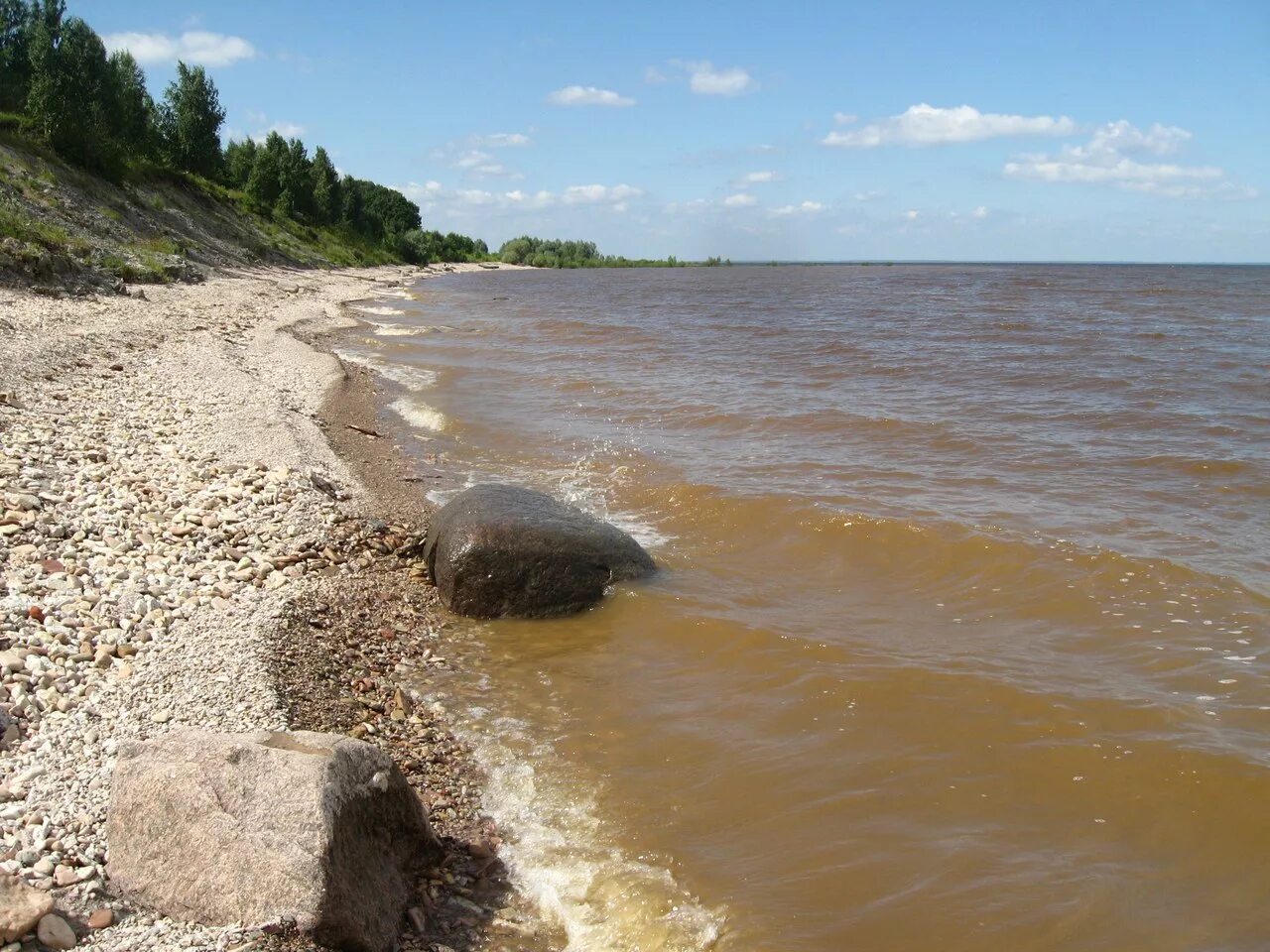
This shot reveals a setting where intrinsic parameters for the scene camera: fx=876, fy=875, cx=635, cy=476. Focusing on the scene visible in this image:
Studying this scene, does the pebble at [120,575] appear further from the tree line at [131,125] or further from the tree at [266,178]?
the tree at [266,178]

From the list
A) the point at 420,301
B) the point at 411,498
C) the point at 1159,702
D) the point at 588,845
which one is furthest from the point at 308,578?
the point at 420,301

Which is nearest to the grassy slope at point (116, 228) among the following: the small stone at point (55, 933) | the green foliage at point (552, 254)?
the small stone at point (55, 933)

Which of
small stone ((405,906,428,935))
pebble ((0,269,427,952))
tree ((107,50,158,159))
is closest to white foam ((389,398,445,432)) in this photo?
pebble ((0,269,427,952))

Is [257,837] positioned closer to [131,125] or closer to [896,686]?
[896,686]

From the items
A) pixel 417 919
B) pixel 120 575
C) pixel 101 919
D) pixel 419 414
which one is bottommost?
pixel 417 919

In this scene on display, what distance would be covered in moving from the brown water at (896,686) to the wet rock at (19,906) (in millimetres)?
2323

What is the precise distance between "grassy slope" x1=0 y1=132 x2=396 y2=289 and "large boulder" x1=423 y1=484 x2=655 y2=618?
665 inches

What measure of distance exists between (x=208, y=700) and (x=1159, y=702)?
7.09 m

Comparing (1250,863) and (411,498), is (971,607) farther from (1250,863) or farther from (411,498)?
(411,498)

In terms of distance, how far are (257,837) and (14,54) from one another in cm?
6134

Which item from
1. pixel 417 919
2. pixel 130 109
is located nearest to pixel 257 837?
pixel 417 919

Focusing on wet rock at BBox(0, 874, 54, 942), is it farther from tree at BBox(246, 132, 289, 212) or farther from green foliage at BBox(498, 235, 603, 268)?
green foliage at BBox(498, 235, 603, 268)

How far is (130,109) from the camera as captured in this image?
51.8m

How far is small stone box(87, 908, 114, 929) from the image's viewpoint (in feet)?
12.5
